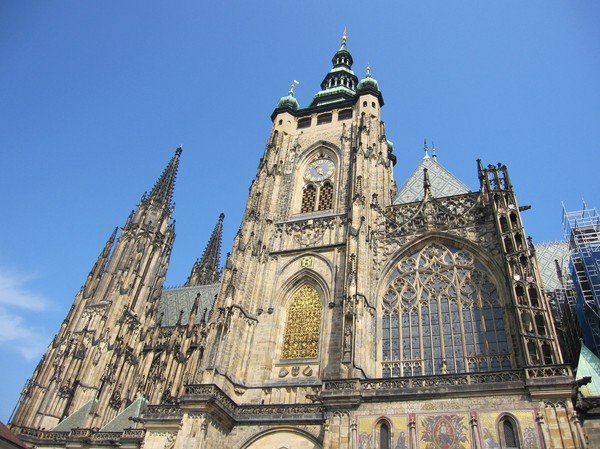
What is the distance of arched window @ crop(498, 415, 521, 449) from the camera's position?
13.1 meters

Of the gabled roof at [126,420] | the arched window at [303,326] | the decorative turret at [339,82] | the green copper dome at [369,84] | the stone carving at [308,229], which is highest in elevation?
the decorative turret at [339,82]

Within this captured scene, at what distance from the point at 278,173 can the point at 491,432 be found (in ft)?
53.4

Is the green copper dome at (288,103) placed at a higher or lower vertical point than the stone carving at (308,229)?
higher

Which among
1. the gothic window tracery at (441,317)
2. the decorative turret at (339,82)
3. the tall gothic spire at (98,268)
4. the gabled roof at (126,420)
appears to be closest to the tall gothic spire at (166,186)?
the tall gothic spire at (98,268)

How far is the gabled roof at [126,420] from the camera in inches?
995

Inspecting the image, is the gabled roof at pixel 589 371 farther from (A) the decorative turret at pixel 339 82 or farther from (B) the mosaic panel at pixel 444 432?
(A) the decorative turret at pixel 339 82

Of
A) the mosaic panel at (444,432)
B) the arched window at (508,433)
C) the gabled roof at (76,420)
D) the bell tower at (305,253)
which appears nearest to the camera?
the arched window at (508,433)

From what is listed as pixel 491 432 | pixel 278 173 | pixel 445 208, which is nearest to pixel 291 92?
pixel 278 173

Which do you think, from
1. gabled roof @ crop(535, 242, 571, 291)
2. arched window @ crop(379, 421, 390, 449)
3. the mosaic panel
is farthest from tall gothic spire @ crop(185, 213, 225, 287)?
the mosaic panel

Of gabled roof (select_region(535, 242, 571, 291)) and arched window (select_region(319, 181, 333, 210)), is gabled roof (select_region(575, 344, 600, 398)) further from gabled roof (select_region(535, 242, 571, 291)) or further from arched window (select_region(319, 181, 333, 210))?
arched window (select_region(319, 181, 333, 210))

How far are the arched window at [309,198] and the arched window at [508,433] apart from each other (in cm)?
1342

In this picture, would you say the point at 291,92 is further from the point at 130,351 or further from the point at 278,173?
the point at 130,351

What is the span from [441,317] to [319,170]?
1077 centimetres

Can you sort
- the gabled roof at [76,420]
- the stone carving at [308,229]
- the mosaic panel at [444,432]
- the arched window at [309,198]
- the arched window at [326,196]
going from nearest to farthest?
1. the mosaic panel at [444,432]
2. the stone carving at [308,229]
3. the arched window at [326,196]
4. the arched window at [309,198]
5. the gabled roof at [76,420]
